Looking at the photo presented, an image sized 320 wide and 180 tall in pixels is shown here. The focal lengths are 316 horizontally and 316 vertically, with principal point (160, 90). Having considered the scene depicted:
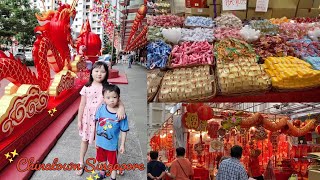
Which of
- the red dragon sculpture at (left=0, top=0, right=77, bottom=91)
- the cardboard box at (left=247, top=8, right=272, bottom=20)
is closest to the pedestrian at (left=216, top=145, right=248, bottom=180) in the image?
the cardboard box at (left=247, top=8, right=272, bottom=20)

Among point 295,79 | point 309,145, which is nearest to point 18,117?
point 295,79

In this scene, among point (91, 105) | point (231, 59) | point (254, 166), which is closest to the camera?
point (231, 59)

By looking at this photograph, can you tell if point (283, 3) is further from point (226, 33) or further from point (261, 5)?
point (226, 33)

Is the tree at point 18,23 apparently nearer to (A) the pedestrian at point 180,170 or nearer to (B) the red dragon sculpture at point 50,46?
→ (B) the red dragon sculpture at point 50,46

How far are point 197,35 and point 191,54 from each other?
180mm

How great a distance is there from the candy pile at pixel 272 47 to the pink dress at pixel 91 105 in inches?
37.5

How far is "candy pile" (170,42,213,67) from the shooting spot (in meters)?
1.74

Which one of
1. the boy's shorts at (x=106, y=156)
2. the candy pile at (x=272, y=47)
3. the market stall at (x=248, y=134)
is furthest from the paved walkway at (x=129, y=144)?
the candy pile at (x=272, y=47)

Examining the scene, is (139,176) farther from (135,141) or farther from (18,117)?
(18,117)

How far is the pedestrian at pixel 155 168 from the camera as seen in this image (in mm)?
2072

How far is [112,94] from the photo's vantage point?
1750 mm

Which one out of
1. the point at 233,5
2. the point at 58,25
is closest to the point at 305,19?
the point at 233,5

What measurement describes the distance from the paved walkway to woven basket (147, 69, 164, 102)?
0.32m

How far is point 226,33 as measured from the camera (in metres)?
1.92
